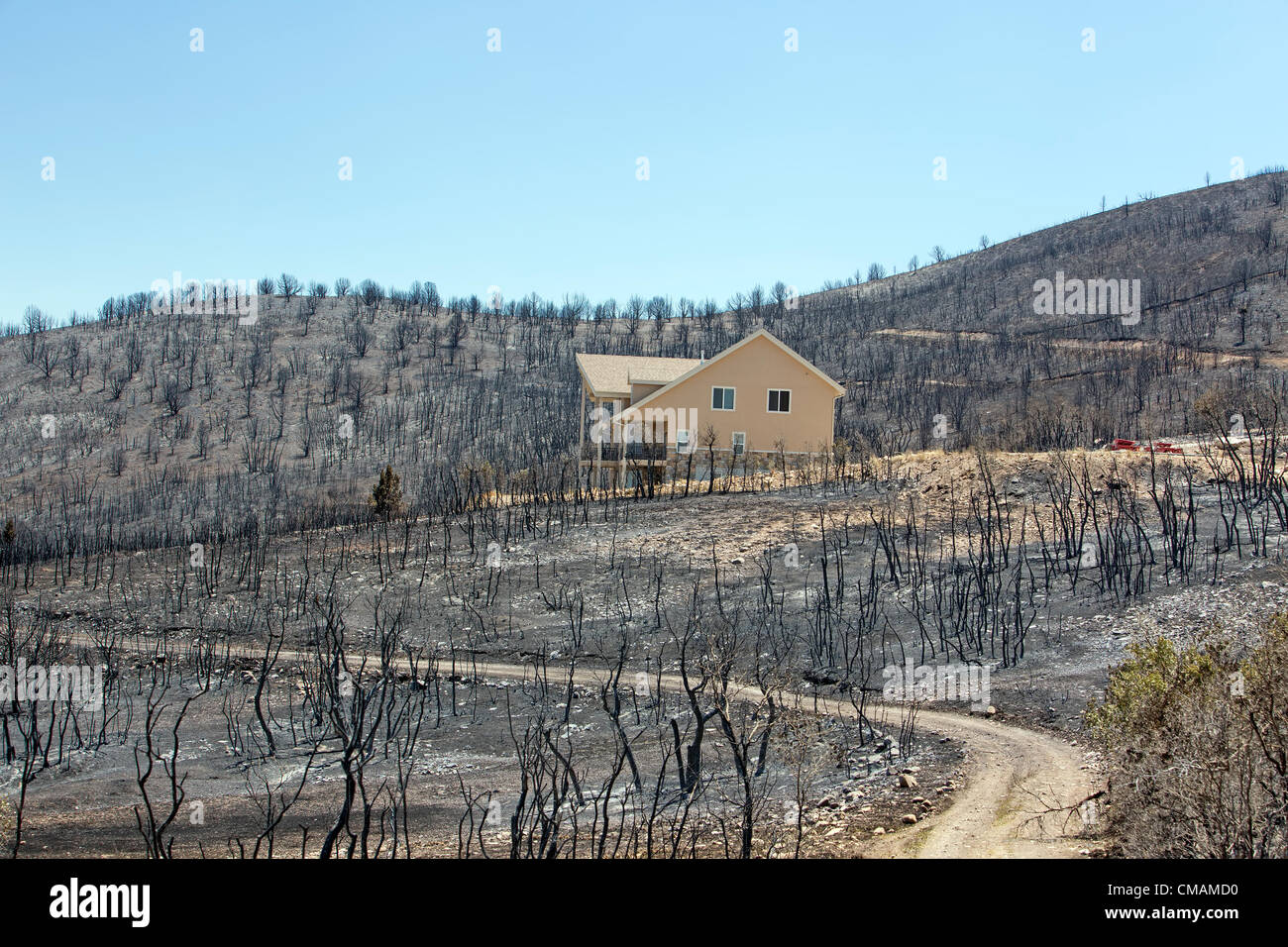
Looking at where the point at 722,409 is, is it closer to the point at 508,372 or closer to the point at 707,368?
the point at 707,368

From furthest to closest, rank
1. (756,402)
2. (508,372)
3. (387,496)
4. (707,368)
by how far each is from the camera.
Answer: (508,372)
(756,402)
(707,368)
(387,496)

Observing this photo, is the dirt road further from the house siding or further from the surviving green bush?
the house siding

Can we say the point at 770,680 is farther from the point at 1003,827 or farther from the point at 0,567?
the point at 0,567

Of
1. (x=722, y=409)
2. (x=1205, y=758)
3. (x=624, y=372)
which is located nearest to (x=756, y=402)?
(x=722, y=409)

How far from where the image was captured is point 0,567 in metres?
35.1

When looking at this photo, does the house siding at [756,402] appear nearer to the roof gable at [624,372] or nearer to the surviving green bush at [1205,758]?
the roof gable at [624,372]

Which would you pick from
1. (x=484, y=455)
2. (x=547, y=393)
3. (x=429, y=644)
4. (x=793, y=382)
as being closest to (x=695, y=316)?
(x=547, y=393)

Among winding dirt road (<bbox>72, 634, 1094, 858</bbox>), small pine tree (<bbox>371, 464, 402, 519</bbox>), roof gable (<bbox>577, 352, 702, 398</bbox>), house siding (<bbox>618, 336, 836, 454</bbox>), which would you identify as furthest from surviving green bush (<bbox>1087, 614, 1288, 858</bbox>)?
small pine tree (<bbox>371, 464, 402, 519</bbox>)

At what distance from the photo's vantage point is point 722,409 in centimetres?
4209

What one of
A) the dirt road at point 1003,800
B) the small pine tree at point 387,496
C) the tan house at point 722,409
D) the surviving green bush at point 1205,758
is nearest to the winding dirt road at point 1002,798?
the dirt road at point 1003,800

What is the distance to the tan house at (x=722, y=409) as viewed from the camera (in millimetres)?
41500
